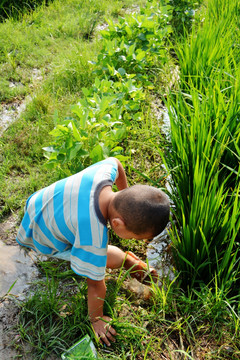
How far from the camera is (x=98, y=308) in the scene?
64.4 inches

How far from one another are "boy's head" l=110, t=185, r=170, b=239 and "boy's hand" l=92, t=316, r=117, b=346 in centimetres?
45

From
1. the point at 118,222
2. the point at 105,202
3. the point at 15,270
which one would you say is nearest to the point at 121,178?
the point at 105,202

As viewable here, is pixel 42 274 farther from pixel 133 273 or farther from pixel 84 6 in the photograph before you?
pixel 84 6

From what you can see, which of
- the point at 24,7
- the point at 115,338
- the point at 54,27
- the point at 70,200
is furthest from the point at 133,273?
the point at 24,7

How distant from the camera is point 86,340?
5.16ft

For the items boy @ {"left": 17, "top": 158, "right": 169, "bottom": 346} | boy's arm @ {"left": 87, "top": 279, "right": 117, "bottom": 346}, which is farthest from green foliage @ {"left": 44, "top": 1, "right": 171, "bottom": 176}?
boy's arm @ {"left": 87, "top": 279, "right": 117, "bottom": 346}

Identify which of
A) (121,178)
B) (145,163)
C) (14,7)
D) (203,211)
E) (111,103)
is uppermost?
(14,7)

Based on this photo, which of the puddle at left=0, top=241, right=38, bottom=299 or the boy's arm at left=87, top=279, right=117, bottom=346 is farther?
the puddle at left=0, top=241, right=38, bottom=299

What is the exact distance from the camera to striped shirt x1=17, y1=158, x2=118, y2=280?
5.07ft

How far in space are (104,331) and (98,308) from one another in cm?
10

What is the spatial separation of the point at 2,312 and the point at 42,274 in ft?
0.88

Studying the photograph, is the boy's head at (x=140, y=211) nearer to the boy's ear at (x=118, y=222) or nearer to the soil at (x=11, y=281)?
the boy's ear at (x=118, y=222)

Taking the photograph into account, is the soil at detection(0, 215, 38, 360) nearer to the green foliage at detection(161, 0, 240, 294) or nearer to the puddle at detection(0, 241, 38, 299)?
the puddle at detection(0, 241, 38, 299)

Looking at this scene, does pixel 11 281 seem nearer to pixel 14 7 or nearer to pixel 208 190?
pixel 208 190
